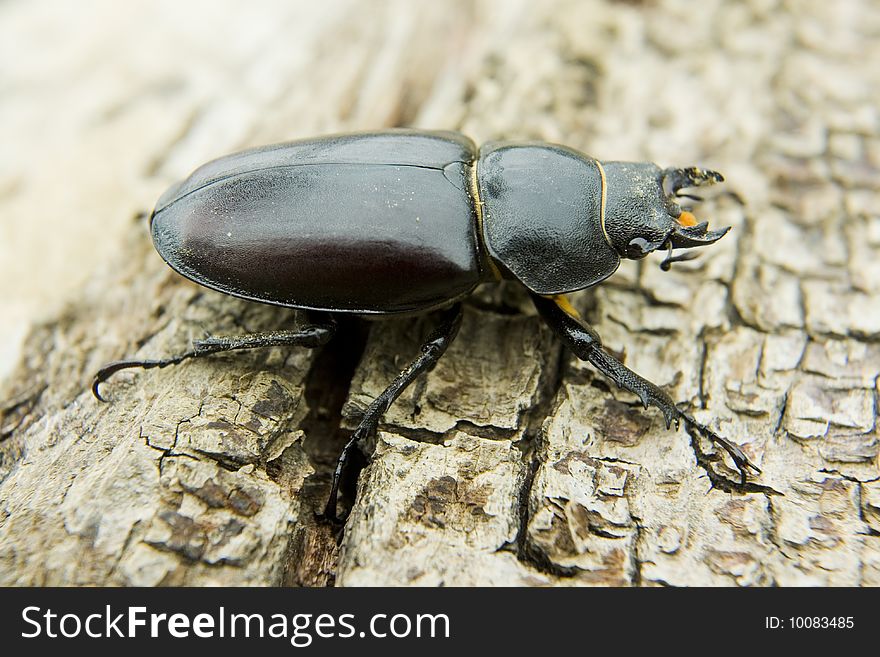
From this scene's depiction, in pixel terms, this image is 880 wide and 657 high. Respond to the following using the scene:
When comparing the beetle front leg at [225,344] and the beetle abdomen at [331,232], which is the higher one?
the beetle abdomen at [331,232]

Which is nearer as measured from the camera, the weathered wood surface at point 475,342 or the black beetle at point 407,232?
the weathered wood surface at point 475,342

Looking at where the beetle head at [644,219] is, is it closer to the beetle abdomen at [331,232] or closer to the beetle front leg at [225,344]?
the beetle abdomen at [331,232]

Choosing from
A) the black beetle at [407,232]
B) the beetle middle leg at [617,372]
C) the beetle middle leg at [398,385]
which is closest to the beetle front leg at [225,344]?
the black beetle at [407,232]

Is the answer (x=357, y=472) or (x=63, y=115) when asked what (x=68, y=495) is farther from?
(x=63, y=115)

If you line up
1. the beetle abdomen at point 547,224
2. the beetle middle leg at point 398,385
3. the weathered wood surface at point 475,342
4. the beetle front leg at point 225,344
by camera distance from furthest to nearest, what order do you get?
the beetle abdomen at point 547,224 → the beetle front leg at point 225,344 → the beetle middle leg at point 398,385 → the weathered wood surface at point 475,342

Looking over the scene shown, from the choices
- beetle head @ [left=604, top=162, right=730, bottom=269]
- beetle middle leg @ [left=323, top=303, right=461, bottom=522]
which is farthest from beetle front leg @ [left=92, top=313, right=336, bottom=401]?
beetle head @ [left=604, top=162, right=730, bottom=269]

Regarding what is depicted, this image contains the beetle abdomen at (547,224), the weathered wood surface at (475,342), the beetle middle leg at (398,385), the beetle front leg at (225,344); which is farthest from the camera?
the beetle abdomen at (547,224)
